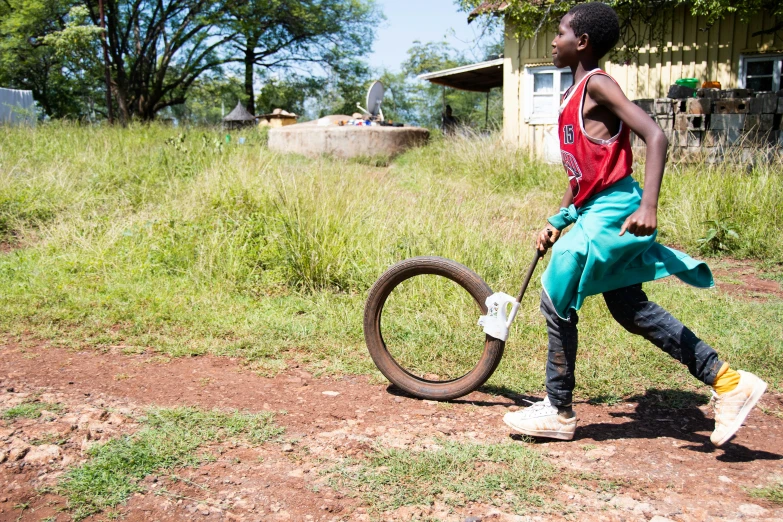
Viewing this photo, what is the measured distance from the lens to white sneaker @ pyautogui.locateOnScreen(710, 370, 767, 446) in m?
A: 2.77

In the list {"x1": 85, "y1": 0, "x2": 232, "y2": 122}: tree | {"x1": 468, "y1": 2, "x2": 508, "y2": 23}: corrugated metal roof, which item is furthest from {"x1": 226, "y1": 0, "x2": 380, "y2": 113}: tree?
{"x1": 468, "y1": 2, "x2": 508, "y2": 23}: corrugated metal roof

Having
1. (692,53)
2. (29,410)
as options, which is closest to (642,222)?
(29,410)

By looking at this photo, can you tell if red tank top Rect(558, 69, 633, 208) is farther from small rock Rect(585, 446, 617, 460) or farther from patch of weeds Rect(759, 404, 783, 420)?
A: patch of weeds Rect(759, 404, 783, 420)

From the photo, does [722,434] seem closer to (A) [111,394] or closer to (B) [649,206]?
(B) [649,206]

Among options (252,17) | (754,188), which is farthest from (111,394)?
(252,17)

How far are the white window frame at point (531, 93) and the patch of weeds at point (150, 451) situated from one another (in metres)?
12.3

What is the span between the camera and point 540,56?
14461mm

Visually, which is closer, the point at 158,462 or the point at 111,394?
the point at 158,462

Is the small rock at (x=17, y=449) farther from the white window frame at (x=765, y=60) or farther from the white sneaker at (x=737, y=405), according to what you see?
the white window frame at (x=765, y=60)

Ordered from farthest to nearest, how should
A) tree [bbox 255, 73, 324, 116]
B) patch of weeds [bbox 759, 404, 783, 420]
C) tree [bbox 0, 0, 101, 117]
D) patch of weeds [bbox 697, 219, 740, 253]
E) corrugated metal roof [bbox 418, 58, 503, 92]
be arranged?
1. tree [bbox 255, 73, 324, 116]
2. tree [bbox 0, 0, 101, 117]
3. corrugated metal roof [bbox 418, 58, 503, 92]
4. patch of weeds [bbox 697, 219, 740, 253]
5. patch of weeds [bbox 759, 404, 783, 420]

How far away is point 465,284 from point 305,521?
1472mm

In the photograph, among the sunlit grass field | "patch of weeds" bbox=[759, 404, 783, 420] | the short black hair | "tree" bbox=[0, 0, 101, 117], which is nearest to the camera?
the short black hair

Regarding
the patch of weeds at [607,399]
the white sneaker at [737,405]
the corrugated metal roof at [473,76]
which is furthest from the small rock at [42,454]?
A: the corrugated metal roof at [473,76]

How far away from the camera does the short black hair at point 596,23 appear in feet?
9.29
